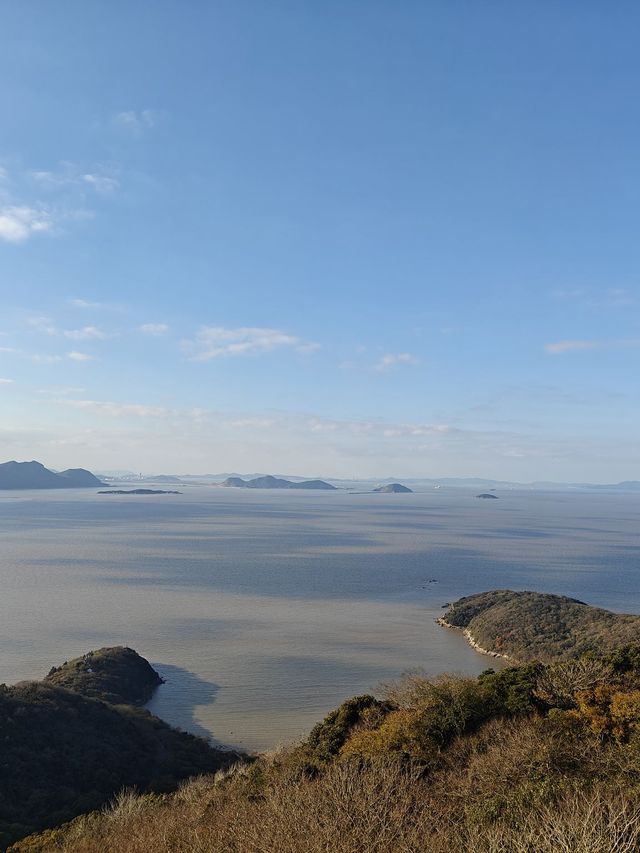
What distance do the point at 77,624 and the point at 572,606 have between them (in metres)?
48.4

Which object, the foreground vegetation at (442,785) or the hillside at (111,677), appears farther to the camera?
the hillside at (111,677)

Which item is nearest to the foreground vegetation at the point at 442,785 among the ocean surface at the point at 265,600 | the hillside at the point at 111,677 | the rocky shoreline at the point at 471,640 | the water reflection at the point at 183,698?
the water reflection at the point at 183,698

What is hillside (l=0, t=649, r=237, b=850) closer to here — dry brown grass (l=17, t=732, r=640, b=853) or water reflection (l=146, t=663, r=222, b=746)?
water reflection (l=146, t=663, r=222, b=746)

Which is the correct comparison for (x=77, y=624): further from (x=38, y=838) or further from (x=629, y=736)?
(x=629, y=736)

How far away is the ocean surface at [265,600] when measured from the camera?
136 feet

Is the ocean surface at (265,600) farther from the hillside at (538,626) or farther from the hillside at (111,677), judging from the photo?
the hillside at (538,626)

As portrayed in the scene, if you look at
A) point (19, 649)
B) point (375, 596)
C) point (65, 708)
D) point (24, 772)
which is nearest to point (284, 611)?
point (375, 596)

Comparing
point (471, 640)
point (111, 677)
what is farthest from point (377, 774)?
point (471, 640)

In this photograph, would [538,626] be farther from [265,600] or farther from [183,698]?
[183,698]

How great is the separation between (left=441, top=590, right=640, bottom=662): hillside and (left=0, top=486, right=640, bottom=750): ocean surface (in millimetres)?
2852

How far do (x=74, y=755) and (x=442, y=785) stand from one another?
69.5 feet

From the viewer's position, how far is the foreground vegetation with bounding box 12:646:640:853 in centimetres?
991

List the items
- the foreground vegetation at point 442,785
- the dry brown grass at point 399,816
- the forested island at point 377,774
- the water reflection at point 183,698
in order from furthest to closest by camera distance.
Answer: the water reflection at point 183,698 < the forested island at point 377,774 < the foreground vegetation at point 442,785 < the dry brown grass at point 399,816

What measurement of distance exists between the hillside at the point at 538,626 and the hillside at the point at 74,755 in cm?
2815
